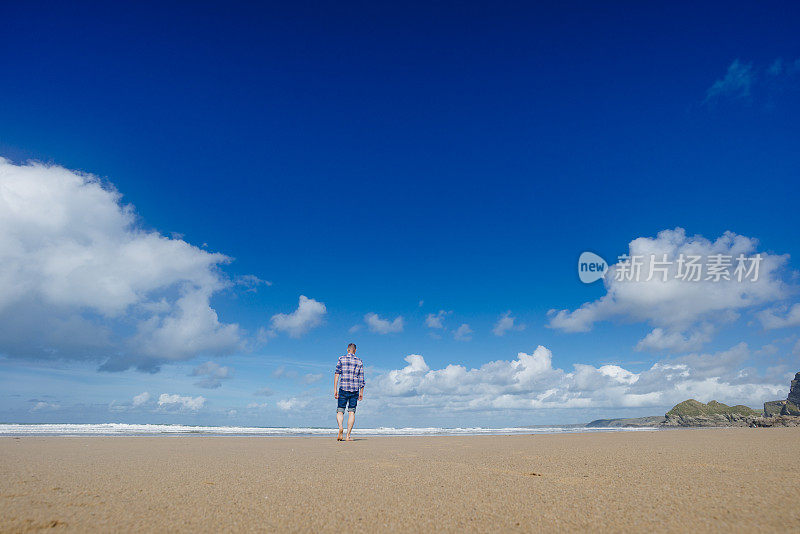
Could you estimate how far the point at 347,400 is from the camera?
1073 cm

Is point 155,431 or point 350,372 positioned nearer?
point 350,372

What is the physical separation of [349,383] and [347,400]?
1.64 feet

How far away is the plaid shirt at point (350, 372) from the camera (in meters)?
10.6

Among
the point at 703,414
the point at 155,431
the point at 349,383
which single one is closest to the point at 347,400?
the point at 349,383

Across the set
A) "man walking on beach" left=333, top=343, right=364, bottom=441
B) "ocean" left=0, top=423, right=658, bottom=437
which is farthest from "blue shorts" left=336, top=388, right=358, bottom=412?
"ocean" left=0, top=423, right=658, bottom=437

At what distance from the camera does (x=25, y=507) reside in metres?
2.60

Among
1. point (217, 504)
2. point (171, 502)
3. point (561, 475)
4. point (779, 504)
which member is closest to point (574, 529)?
point (779, 504)

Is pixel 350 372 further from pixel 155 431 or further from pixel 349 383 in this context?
pixel 155 431

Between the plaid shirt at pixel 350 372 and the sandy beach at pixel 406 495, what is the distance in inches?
224

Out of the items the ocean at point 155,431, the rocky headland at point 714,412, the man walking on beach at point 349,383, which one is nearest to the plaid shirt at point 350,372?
the man walking on beach at point 349,383

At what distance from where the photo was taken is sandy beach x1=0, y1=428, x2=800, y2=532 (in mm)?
2316

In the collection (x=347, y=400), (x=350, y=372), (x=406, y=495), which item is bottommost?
(x=406, y=495)

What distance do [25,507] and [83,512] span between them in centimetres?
42

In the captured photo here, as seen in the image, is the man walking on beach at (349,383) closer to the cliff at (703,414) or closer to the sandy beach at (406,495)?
the sandy beach at (406,495)
